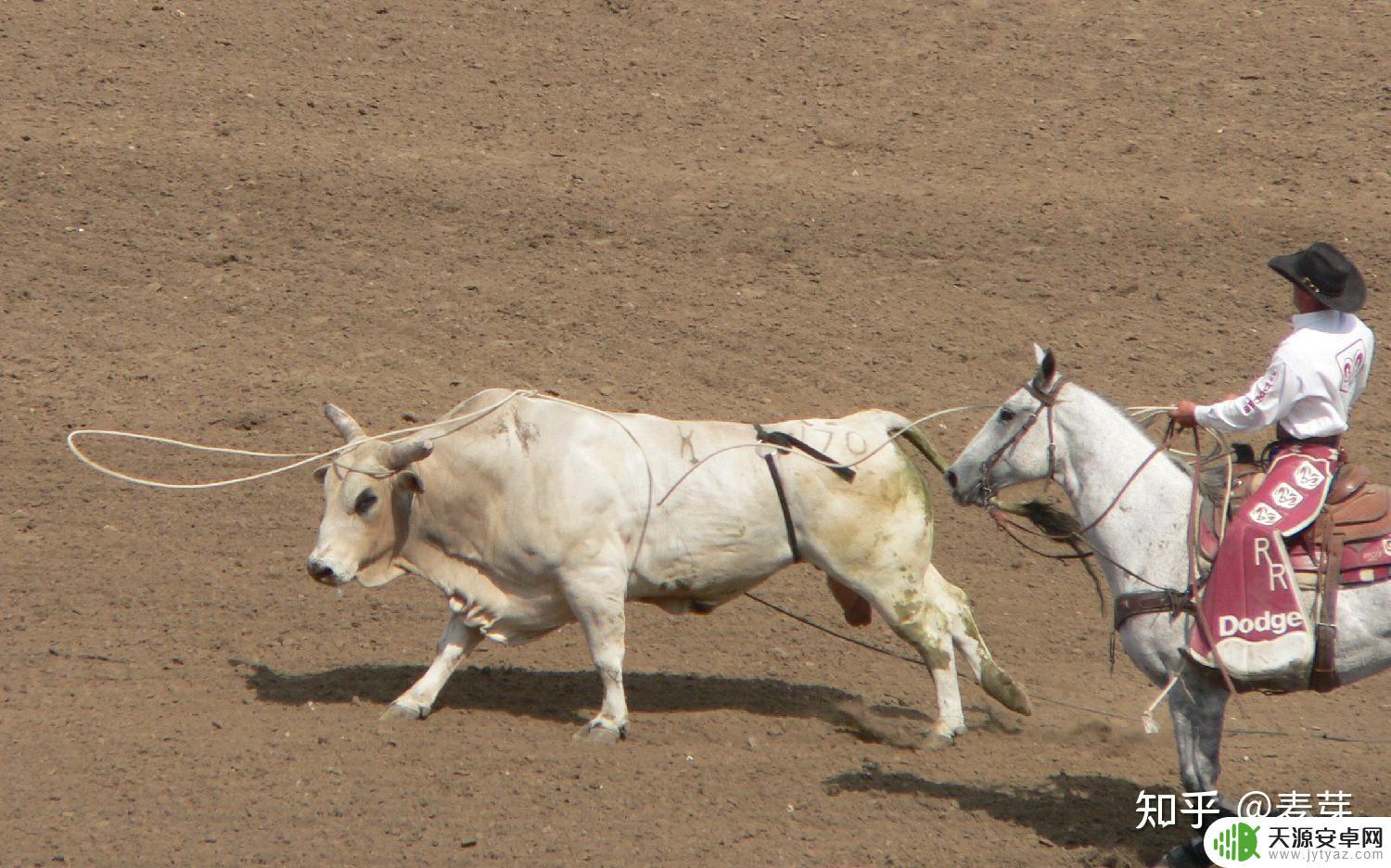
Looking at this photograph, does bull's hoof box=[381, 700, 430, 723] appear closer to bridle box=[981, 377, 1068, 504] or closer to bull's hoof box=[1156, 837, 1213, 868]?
bridle box=[981, 377, 1068, 504]

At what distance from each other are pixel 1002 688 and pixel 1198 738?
1771 mm

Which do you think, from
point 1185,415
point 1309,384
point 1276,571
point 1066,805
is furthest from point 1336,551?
point 1066,805

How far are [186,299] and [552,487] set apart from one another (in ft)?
20.4

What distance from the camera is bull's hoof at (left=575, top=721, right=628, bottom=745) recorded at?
8.34 meters

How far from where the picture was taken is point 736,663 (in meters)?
9.82

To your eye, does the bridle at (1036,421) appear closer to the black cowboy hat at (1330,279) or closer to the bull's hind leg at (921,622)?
the black cowboy hat at (1330,279)

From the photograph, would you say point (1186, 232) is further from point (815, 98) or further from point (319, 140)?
point (319, 140)

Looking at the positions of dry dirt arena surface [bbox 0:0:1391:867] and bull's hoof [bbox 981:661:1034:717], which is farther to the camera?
bull's hoof [bbox 981:661:1034:717]

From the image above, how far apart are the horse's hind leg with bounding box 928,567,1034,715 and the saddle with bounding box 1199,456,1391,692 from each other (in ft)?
6.84

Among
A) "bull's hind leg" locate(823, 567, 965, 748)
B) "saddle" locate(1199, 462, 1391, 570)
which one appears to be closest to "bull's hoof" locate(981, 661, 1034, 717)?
"bull's hind leg" locate(823, 567, 965, 748)

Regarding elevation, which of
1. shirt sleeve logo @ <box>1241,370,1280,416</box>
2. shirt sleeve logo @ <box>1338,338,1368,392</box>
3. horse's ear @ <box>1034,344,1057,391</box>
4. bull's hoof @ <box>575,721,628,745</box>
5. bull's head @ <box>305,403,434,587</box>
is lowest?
bull's hoof @ <box>575,721,628,745</box>

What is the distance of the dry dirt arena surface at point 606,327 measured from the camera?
25.6ft

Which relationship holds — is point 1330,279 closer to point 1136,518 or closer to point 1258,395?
point 1258,395

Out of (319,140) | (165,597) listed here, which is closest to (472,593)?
(165,597)
